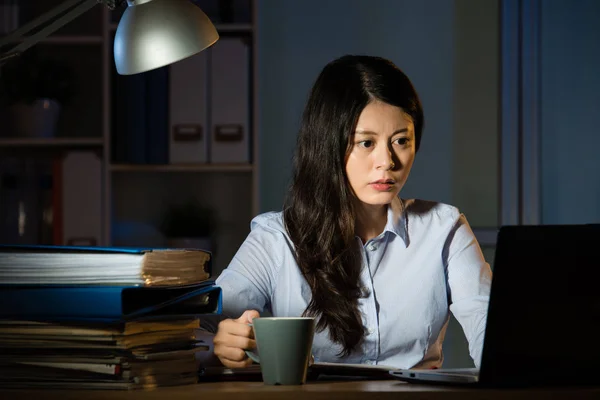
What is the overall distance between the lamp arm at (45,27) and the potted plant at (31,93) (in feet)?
6.58

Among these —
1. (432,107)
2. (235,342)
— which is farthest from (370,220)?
(432,107)

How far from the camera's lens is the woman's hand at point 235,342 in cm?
119

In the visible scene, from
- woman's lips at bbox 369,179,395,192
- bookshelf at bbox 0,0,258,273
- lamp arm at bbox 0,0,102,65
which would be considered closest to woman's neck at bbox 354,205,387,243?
woman's lips at bbox 369,179,395,192

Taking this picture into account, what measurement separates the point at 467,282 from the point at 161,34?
88 cm

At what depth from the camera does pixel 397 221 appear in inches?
72.6

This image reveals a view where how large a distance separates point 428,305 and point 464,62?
1772 millimetres

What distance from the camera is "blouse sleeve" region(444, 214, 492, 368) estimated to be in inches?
64.2

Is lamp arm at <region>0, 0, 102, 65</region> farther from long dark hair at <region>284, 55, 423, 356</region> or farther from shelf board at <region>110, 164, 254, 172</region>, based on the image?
shelf board at <region>110, 164, 254, 172</region>

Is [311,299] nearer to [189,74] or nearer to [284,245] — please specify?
[284,245]

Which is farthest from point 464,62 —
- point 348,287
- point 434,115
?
point 348,287

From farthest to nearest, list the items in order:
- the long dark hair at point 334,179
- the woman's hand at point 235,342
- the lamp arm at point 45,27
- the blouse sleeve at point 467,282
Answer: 1. the long dark hair at point 334,179
2. the blouse sleeve at point 467,282
3. the woman's hand at point 235,342
4. the lamp arm at point 45,27

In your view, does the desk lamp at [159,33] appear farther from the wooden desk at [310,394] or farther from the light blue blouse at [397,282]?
the light blue blouse at [397,282]

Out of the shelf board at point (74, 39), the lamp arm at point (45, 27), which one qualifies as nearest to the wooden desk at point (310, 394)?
the lamp arm at point (45, 27)

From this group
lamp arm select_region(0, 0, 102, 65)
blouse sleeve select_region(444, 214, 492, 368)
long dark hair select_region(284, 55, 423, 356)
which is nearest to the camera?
lamp arm select_region(0, 0, 102, 65)
